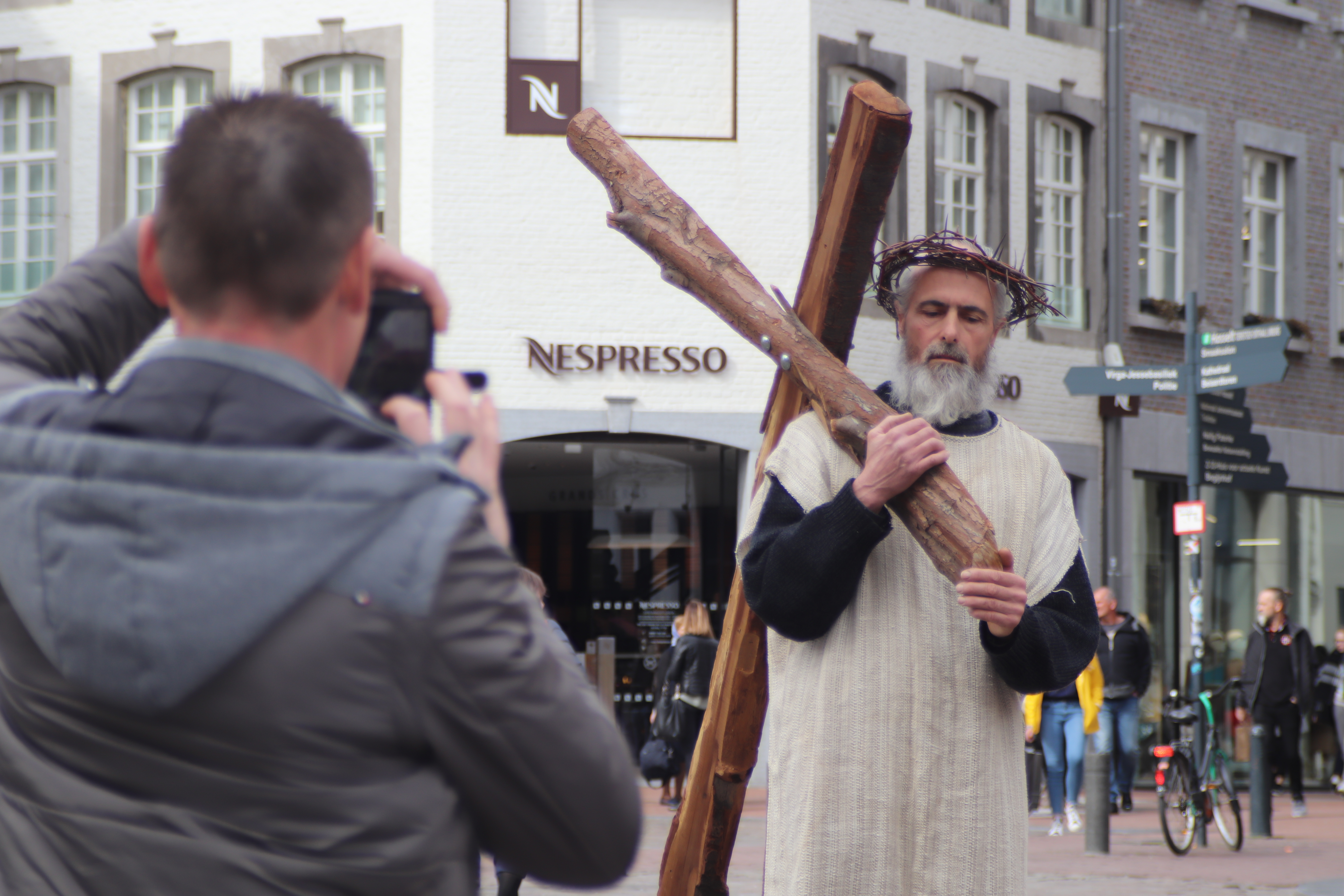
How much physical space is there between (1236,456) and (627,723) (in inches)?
266

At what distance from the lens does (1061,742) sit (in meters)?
12.9

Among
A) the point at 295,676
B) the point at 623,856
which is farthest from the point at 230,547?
the point at 623,856

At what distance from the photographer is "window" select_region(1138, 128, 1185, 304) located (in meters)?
18.6

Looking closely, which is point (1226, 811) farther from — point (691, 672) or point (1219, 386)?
point (691, 672)

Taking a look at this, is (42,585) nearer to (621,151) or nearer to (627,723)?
(621,151)

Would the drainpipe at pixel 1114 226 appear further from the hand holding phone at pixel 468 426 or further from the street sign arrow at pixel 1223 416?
the hand holding phone at pixel 468 426

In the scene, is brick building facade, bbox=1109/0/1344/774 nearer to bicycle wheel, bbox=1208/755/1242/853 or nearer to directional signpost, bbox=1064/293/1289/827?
directional signpost, bbox=1064/293/1289/827

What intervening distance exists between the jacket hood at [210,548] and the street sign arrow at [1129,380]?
1275 cm

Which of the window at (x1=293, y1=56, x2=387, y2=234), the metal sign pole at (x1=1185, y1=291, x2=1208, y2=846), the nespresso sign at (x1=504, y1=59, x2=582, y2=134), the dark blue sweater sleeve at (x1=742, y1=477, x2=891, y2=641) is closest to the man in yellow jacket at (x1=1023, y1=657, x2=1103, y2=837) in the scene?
the metal sign pole at (x1=1185, y1=291, x2=1208, y2=846)

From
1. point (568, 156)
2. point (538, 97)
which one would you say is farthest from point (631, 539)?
point (538, 97)

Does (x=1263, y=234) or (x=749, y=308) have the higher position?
(x=1263, y=234)

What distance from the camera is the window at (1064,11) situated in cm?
1806

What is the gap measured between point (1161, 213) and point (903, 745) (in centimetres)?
1701

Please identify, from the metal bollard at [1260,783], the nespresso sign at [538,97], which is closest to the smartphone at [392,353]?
the metal bollard at [1260,783]
